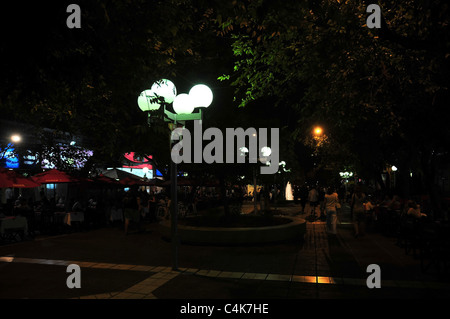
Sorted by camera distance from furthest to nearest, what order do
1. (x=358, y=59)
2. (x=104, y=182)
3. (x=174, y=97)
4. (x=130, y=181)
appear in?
(x=130, y=181) → (x=104, y=182) → (x=358, y=59) → (x=174, y=97)

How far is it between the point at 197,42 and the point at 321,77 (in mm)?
3527

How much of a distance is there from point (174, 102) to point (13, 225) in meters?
8.26

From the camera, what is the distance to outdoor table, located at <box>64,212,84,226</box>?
1377 centimetres

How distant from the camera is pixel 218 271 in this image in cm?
726

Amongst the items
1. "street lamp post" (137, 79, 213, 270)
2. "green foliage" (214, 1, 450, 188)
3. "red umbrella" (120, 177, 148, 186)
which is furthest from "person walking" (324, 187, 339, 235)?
"red umbrella" (120, 177, 148, 186)

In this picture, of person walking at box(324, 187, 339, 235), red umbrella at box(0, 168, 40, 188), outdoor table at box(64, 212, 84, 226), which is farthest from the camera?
outdoor table at box(64, 212, 84, 226)

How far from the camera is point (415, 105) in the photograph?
958cm

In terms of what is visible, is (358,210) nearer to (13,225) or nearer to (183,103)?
(183,103)

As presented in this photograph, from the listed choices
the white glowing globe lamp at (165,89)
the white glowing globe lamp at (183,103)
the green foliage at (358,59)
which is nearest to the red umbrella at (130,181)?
the green foliage at (358,59)

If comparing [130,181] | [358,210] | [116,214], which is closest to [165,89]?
[358,210]

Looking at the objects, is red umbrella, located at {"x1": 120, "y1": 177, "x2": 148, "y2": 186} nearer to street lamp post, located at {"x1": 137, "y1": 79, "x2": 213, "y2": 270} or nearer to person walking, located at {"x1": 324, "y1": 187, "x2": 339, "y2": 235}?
person walking, located at {"x1": 324, "y1": 187, "x2": 339, "y2": 235}

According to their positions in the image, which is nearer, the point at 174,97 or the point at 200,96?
the point at 174,97

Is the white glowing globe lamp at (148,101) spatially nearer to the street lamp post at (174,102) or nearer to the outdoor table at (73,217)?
the street lamp post at (174,102)

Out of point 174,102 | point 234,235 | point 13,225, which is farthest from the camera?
point 13,225
